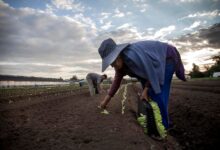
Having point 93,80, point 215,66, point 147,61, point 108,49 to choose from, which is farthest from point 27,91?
point 215,66

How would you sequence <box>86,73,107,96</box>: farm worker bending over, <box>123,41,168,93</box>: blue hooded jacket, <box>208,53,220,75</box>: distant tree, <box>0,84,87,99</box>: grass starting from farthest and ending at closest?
<box>208,53,220,75</box>: distant tree
<box>0,84,87,99</box>: grass
<box>86,73,107,96</box>: farm worker bending over
<box>123,41,168,93</box>: blue hooded jacket

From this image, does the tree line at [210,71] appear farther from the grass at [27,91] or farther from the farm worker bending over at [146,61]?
the farm worker bending over at [146,61]

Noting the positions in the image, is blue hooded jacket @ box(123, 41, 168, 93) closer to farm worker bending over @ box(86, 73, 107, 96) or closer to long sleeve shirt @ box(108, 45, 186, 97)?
long sleeve shirt @ box(108, 45, 186, 97)

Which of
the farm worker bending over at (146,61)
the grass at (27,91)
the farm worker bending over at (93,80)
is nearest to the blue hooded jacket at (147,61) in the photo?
the farm worker bending over at (146,61)

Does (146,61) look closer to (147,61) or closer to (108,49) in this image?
(147,61)

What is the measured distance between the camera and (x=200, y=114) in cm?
533

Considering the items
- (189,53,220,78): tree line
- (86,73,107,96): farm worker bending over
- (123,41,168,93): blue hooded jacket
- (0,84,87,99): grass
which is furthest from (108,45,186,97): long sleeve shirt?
(189,53,220,78): tree line

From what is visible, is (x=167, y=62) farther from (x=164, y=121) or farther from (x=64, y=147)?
(x=64, y=147)

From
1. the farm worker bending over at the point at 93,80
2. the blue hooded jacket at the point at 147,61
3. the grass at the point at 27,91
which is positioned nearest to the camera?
the blue hooded jacket at the point at 147,61

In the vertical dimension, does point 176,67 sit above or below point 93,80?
above

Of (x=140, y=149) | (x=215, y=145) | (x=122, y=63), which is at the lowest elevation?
(x=215, y=145)

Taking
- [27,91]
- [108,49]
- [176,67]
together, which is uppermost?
[108,49]

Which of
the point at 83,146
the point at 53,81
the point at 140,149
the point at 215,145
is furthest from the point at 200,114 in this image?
the point at 53,81

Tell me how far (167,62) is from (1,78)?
33.5 meters
